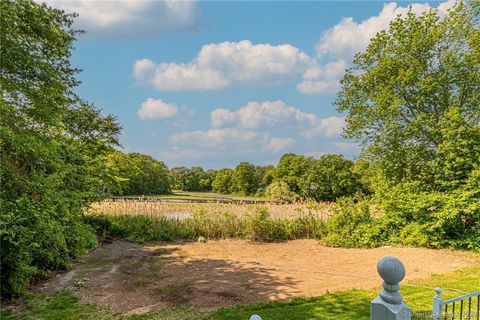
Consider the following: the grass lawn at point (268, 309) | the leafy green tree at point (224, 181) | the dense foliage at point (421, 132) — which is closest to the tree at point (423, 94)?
the dense foliage at point (421, 132)

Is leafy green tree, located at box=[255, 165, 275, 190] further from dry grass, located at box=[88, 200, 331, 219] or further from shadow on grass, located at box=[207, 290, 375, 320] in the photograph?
shadow on grass, located at box=[207, 290, 375, 320]

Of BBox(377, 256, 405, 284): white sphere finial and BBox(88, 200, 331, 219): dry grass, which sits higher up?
BBox(377, 256, 405, 284): white sphere finial

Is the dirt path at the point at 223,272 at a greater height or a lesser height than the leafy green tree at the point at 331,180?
lesser

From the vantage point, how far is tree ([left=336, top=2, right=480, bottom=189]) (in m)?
9.41

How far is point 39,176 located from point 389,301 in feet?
20.0

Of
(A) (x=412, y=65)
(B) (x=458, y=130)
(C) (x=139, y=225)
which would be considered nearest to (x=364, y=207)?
(B) (x=458, y=130)

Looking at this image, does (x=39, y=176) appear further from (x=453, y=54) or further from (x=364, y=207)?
(x=453, y=54)

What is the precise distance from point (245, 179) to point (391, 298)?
158 ft

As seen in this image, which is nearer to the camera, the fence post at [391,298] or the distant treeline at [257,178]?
the fence post at [391,298]

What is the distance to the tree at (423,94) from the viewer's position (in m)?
9.41

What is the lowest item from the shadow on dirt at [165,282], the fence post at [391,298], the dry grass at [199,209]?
the shadow on dirt at [165,282]

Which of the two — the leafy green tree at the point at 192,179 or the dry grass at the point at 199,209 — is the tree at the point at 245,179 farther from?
the dry grass at the point at 199,209

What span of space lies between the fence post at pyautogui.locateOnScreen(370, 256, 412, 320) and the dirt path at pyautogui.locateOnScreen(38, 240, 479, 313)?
421 cm

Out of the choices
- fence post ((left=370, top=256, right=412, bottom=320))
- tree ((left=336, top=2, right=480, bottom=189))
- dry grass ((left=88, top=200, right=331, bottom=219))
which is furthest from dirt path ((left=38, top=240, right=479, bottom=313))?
→ fence post ((left=370, top=256, right=412, bottom=320))
